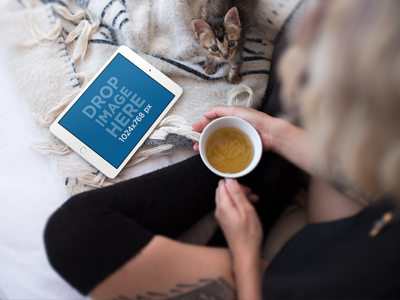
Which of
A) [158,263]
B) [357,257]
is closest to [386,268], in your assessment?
[357,257]

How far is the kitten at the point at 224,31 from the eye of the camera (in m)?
0.76

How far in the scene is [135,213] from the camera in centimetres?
68

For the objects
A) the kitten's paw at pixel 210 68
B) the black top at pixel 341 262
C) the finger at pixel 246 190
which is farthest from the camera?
the kitten's paw at pixel 210 68

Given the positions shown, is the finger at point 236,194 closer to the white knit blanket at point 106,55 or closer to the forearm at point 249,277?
the forearm at point 249,277

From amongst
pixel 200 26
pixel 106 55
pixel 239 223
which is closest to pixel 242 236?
pixel 239 223

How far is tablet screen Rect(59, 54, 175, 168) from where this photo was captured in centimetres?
80

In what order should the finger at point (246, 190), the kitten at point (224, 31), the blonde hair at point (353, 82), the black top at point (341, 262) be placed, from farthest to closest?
the kitten at point (224, 31), the finger at point (246, 190), the black top at point (341, 262), the blonde hair at point (353, 82)

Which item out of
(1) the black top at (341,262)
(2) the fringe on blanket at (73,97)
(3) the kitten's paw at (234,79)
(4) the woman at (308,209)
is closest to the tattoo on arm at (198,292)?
(4) the woman at (308,209)

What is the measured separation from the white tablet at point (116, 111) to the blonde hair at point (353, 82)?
52 centimetres

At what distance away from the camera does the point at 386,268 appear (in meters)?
0.44

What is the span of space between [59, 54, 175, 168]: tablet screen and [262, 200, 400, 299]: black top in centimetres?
57

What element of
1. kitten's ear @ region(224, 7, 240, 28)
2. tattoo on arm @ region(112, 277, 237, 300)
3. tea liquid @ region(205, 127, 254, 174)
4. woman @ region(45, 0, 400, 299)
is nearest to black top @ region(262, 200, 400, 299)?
woman @ region(45, 0, 400, 299)

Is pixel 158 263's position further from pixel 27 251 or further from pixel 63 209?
pixel 27 251

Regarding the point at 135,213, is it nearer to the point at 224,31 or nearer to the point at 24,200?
the point at 24,200
